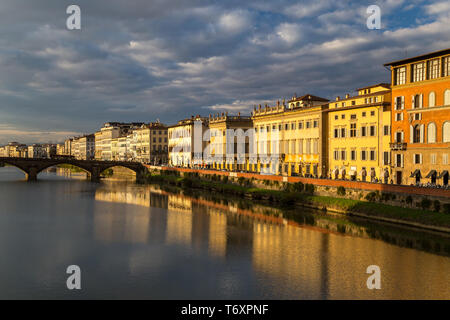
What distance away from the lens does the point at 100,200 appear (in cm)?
4781

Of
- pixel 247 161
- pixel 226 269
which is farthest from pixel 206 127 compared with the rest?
pixel 226 269

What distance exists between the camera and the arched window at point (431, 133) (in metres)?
34.8

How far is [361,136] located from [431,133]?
995 cm

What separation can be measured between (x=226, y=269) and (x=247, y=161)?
1844 inches

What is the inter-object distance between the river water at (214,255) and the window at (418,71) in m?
13.2

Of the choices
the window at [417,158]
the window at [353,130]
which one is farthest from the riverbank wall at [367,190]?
the window at [353,130]

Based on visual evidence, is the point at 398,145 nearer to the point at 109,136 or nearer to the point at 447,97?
the point at 447,97

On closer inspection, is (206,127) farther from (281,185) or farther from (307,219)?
(307,219)

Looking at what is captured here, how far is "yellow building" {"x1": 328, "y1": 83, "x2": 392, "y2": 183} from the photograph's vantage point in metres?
41.4

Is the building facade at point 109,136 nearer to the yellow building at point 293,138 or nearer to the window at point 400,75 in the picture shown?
the yellow building at point 293,138

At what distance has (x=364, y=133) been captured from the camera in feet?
145

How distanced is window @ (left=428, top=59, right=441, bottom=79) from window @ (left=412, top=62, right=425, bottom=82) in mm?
670

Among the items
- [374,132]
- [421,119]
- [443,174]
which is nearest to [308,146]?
[374,132]
